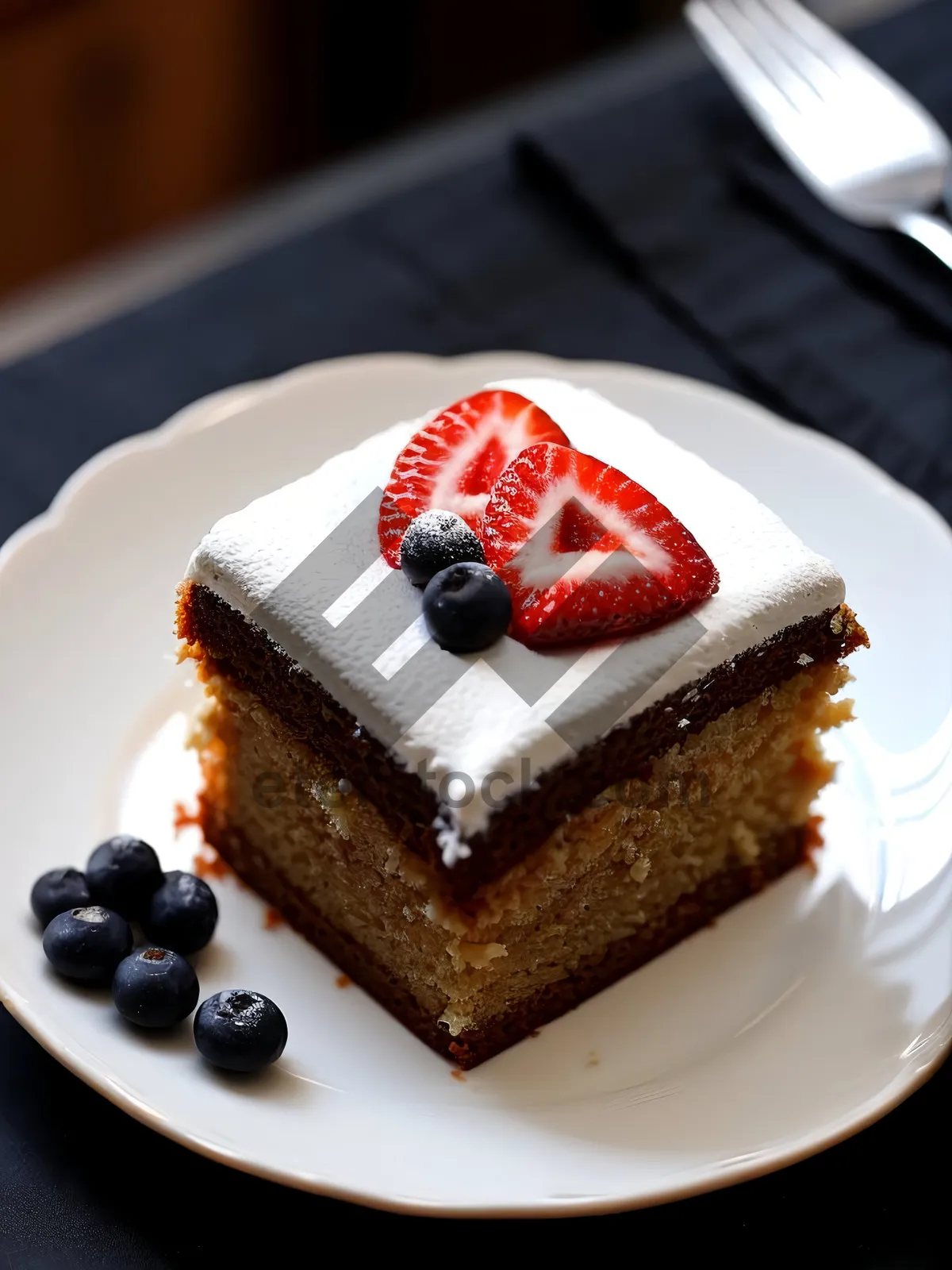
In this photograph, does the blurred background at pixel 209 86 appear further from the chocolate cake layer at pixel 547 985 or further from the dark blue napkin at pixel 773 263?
the chocolate cake layer at pixel 547 985

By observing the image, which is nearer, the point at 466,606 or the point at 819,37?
the point at 466,606

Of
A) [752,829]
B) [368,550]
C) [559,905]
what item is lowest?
[752,829]

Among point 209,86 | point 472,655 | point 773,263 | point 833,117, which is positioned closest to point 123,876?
point 472,655

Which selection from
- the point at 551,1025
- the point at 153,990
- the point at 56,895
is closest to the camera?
the point at 153,990

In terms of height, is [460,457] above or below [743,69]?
above

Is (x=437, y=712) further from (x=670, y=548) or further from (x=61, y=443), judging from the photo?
(x=61, y=443)

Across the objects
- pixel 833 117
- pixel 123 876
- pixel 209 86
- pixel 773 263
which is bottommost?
pixel 773 263

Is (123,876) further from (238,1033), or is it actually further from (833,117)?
(833,117)

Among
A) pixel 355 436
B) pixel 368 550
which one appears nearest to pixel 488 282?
pixel 355 436
